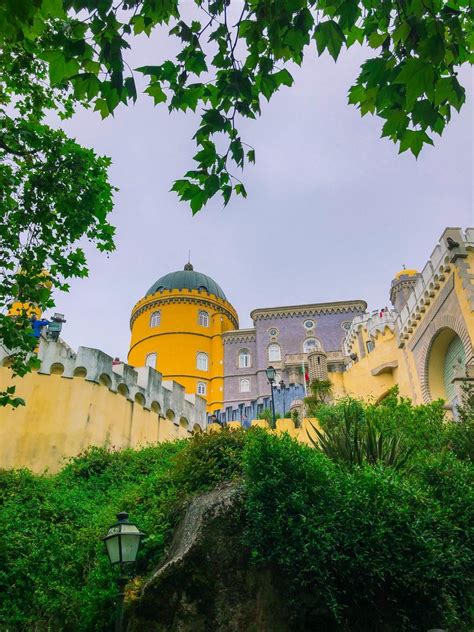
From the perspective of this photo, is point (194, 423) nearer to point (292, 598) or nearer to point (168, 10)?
point (292, 598)

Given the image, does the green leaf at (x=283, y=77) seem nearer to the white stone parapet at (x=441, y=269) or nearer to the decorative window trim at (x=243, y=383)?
the white stone parapet at (x=441, y=269)

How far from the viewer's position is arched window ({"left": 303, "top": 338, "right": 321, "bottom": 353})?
38103mm

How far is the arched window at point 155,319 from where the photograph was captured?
40.0 m

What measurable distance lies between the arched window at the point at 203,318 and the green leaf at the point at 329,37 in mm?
37280

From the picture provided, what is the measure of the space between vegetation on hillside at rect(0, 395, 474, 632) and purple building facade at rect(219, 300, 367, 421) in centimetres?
2801

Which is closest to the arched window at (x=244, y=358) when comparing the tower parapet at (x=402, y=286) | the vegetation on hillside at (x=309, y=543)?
the tower parapet at (x=402, y=286)

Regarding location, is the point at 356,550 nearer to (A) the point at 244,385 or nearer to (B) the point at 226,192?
(B) the point at 226,192

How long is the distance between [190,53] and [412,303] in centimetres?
1827

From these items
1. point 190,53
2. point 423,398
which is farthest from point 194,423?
point 190,53

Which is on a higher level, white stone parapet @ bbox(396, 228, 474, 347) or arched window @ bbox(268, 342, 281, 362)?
arched window @ bbox(268, 342, 281, 362)

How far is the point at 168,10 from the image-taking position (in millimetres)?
3496

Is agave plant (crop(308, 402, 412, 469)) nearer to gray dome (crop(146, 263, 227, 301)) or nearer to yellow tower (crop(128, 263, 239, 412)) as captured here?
yellow tower (crop(128, 263, 239, 412))

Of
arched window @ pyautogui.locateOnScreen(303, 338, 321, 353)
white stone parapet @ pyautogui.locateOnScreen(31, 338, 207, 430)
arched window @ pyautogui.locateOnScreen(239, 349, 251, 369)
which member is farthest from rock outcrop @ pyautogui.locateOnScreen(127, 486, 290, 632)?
arched window @ pyautogui.locateOnScreen(239, 349, 251, 369)

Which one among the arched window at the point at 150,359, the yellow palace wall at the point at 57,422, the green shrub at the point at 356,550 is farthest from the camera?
the arched window at the point at 150,359
